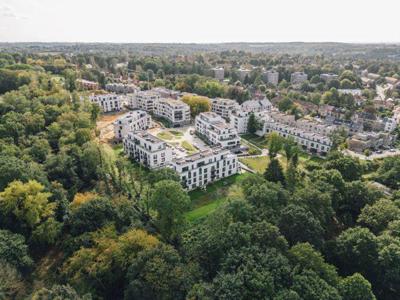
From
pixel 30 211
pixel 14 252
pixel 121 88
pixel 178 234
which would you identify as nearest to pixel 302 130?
pixel 178 234

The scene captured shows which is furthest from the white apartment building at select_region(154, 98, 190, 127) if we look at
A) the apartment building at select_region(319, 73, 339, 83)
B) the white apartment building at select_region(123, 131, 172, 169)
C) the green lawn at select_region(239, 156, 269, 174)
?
the apartment building at select_region(319, 73, 339, 83)

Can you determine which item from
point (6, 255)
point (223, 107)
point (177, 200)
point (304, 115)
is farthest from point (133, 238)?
point (304, 115)

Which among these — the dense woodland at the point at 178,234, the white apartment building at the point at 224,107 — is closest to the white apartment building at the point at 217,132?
the white apartment building at the point at 224,107

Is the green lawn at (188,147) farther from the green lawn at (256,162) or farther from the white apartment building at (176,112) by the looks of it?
the white apartment building at (176,112)

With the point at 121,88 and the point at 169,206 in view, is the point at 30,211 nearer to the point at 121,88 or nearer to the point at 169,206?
the point at 169,206

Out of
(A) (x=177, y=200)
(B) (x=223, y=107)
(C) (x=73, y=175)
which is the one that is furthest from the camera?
(B) (x=223, y=107)

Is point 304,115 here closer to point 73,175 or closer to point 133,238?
point 73,175

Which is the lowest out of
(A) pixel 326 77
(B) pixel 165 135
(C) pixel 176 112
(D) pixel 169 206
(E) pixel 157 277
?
(B) pixel 165 135
